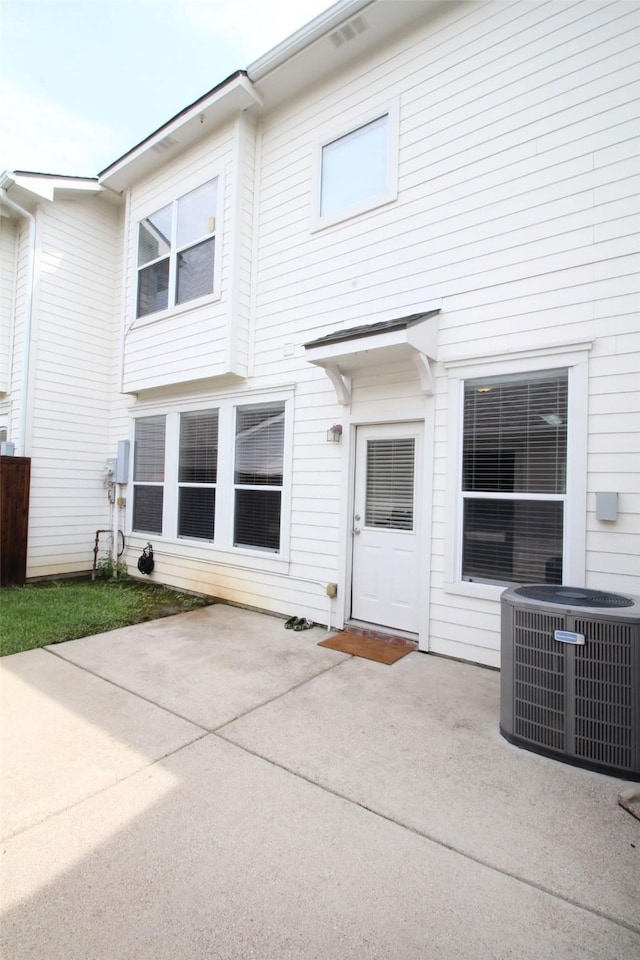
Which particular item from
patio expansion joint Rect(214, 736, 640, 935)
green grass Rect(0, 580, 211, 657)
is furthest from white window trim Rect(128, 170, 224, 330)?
patio expansion joint Rect(214, 736, 640, 935)

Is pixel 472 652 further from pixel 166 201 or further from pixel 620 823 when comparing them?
pixel 166 201

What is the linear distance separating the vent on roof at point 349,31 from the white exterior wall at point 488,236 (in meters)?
0.28

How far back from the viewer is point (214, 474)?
6.09 metres

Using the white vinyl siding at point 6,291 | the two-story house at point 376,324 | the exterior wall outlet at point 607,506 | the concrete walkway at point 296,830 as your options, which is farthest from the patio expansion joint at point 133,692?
the white vinyl siding at point 6,291

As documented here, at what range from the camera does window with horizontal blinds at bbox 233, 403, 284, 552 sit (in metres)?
5.41

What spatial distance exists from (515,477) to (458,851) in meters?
2.63

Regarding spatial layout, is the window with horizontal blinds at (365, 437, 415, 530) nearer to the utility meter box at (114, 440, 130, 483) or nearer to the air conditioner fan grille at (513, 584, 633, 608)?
the air conditioner fan grille at (513, 584, 633, 608)

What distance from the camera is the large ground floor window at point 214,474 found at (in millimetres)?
5477

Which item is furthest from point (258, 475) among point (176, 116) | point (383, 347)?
point (176, 116)

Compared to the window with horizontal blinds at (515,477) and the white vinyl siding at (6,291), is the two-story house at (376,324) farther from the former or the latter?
the white vinyl siding at (6,291)

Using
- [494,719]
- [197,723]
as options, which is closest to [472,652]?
[494,719]

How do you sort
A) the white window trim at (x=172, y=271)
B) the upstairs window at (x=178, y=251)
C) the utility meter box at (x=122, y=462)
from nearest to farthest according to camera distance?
the white window trim at (x=172, y=271), the upstairs window at (x=178, y=251), the utility meter box at (x=122, y=462)

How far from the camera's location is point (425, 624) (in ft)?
13.6

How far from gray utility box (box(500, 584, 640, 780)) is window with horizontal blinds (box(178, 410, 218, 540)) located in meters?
4.27
